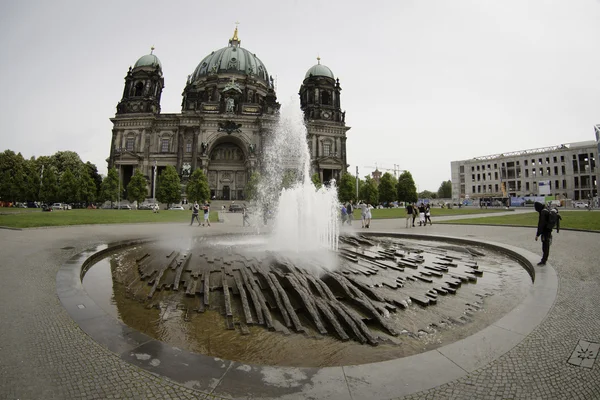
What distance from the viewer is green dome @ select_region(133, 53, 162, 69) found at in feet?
228

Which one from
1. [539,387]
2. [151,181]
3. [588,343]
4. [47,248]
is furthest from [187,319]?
[151,181]

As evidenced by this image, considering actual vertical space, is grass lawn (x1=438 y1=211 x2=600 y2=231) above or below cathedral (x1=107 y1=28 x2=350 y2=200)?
below

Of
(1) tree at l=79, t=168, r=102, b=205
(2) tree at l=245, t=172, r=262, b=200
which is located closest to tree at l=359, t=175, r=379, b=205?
(2) tree at l=245, t=172, r=262, b=200

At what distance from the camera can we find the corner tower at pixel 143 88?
6656cm

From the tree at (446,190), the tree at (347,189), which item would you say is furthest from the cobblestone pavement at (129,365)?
the tree at (446,190)

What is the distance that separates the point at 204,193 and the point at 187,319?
170 ft

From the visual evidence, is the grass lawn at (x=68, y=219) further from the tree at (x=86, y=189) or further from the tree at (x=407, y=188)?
the tree at (x=407, y=188)

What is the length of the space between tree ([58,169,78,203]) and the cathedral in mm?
9157

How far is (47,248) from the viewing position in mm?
9695

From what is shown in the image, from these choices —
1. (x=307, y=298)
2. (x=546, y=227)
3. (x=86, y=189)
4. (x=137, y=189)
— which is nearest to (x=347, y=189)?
(x=137, y=189)

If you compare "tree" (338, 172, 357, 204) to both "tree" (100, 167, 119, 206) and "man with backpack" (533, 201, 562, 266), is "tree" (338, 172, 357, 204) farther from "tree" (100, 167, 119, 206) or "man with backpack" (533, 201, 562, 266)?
"man with backpack" (533, 201, 562, 266)

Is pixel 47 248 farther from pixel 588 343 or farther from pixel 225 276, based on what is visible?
pixel 588 343

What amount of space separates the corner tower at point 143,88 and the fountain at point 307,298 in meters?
67.6

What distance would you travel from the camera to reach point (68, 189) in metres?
54.0
